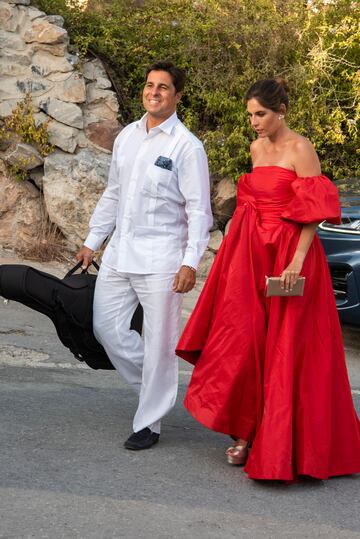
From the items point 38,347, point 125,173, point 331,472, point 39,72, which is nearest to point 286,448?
point 331,472

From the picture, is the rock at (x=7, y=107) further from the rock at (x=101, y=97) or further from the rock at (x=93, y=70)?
the rock at (x=93, y=70)

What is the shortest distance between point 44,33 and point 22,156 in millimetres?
1443

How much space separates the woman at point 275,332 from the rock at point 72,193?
192 inches

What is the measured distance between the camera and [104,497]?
14.5 ft

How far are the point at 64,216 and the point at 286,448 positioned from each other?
17.9 feet

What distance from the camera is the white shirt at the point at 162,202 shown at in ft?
16.6

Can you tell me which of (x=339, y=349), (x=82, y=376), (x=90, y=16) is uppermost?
(x=90, y=16)

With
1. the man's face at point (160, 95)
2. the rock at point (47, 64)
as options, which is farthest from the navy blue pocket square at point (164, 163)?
the rock at point (47, 64)

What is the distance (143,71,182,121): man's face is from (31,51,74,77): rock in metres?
5.42

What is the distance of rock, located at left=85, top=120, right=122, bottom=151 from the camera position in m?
10.3

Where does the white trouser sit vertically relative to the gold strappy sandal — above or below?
above

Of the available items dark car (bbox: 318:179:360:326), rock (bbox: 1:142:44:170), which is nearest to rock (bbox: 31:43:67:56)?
rock (bbox: 1:142:44:170)

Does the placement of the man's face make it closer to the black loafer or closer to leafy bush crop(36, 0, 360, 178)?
the black loafer

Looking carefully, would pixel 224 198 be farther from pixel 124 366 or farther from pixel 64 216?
pixel 124 366
